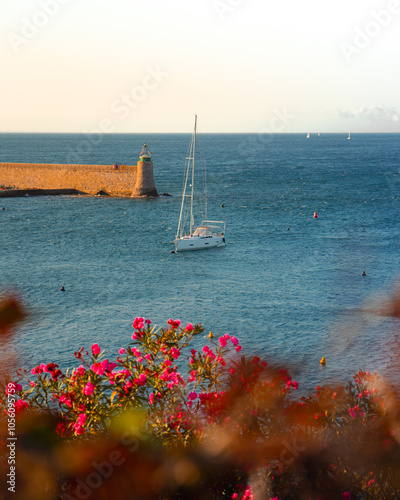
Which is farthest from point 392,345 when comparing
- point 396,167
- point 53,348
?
point 396,167

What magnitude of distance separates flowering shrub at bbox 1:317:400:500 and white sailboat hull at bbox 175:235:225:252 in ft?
148

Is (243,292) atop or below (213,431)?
below

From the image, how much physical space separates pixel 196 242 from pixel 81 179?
44.9 metres

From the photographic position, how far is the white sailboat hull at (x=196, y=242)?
59125mm

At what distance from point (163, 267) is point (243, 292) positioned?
36.7 feet

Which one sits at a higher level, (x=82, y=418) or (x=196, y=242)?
(x=82, y=418)

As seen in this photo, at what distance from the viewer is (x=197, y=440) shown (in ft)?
43.1

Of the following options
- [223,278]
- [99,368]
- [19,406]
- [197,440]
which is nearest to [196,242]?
[223,278]

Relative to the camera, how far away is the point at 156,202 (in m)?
91.4

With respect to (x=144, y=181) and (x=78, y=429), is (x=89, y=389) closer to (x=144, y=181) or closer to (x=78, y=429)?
(x=78, y=429)

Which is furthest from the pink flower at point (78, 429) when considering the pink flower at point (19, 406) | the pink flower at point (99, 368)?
the pink flower at point (19, 406)

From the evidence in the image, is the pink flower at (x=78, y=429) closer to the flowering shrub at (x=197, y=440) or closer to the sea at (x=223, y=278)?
the flowering shrub at (x=197, y=440)

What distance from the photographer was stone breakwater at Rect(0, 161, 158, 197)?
9356 centimetres

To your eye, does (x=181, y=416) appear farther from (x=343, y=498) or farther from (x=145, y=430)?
(x=343, y=498)
